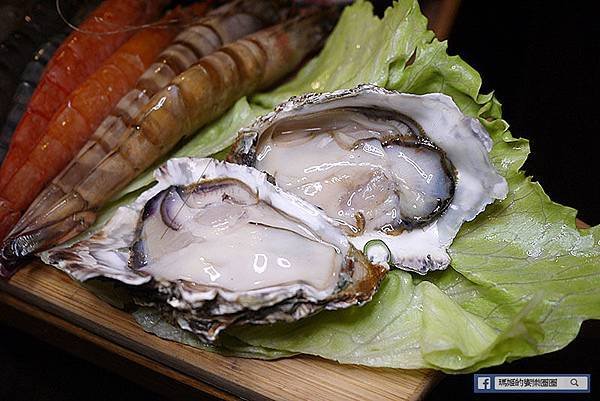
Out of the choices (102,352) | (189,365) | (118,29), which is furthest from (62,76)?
(189,365)

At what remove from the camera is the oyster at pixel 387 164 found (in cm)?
155

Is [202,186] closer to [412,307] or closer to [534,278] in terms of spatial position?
[412,307]

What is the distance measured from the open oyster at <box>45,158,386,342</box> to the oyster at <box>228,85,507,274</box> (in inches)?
4.1

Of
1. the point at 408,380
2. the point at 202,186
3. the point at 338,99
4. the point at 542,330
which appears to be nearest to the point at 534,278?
the point at 542,330

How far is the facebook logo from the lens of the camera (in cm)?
166

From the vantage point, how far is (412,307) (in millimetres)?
1498

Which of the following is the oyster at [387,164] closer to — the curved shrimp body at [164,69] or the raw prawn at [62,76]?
the curved shrimp body at [164,69]

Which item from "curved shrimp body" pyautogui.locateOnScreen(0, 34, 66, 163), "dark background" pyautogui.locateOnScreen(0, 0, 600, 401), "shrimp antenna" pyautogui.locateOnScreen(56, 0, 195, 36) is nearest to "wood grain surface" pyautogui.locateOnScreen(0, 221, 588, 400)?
"curved shrimp body" pyautogui.locateOnScreen(0, 34, 66, 163)

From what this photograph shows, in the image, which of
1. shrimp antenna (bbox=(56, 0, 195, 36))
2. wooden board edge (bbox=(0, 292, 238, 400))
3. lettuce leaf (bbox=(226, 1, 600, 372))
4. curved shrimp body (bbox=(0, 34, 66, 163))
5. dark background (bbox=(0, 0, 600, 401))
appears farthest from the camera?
dark background (bbox=(0, 0, 600, 401))

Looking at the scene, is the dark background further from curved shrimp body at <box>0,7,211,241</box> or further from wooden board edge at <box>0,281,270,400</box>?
wooden board edge at <box>0,281,270,400</box>

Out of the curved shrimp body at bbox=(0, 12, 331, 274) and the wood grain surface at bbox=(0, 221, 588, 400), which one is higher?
the curved shrimp body at bbox=(0, 12, 331, 274)

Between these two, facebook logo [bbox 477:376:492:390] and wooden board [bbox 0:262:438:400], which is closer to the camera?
wooden board [bbox 0:262:438:400]

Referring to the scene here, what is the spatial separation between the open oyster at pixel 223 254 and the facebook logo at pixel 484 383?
0.38 meters

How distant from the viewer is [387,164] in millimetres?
1608
